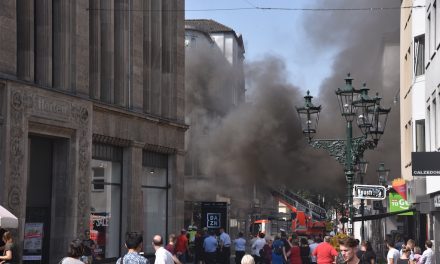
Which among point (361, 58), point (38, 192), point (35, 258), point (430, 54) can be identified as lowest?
point (35, 258)

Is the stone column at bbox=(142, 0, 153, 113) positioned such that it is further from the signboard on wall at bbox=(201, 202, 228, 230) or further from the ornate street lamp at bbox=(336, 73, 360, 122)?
the ornate street lamp at bbox=(336, 73, 360, 122)

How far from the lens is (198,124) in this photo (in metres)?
62.2

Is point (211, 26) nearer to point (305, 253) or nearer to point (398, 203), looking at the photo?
point (398, 203)

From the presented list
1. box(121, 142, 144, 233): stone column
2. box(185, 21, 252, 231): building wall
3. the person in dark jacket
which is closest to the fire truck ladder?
box(185, 21, 252, 231): building wall

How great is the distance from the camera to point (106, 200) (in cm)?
2783

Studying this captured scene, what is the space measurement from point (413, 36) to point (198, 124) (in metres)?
32.3

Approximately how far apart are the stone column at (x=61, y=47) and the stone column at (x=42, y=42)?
55 centimetres

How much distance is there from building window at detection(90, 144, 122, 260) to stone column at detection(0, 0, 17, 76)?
209 inches

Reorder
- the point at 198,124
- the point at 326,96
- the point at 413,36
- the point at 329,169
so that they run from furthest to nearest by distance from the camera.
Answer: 1. the point at 198,124
2. the point at 329,169
3. the point at 326,96
4. the point at 413,36

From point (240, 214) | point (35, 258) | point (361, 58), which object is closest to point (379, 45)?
point (361, 58)

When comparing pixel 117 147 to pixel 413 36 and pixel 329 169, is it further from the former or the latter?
pixel 329 169

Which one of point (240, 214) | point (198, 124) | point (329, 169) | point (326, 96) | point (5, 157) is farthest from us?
point (240, 214)

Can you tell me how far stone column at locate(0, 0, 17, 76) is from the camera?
71.7ft

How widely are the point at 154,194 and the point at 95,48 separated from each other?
6392 mm
